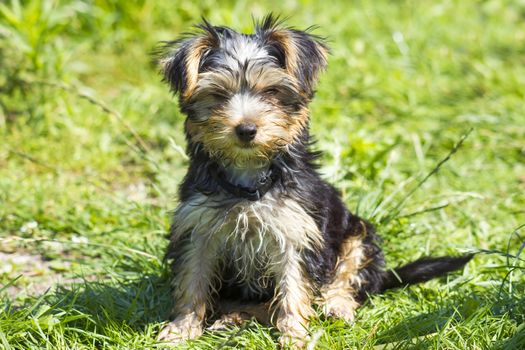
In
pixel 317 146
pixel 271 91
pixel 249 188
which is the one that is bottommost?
pixel 317 146

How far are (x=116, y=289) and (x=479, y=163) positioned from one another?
3.61 m

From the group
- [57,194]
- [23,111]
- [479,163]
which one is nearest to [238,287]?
[57,194]

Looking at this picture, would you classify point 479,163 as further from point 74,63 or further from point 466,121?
point 74,63

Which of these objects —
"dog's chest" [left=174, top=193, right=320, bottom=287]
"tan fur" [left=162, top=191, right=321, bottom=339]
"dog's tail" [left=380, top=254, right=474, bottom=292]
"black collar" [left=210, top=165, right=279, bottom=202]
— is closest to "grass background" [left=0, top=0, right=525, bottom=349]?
"dog's tail" [left=380, top=254, right=474, bottom=292]

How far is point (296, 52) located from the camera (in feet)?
13.3

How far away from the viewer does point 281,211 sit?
4109mm

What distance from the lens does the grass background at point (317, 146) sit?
4227mm

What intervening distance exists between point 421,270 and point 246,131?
1520 millimetres

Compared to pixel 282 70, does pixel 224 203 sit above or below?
below

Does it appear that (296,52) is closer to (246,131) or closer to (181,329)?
(246,131)

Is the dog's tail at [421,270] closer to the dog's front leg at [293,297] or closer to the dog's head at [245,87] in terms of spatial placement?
the dog's front leg at [293,297]

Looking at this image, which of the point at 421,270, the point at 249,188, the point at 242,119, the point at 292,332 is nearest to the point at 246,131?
the point at 242,119

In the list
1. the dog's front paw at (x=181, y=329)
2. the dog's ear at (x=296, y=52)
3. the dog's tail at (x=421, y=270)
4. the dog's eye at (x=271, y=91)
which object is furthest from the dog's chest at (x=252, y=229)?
the dog's tail at (x=421, y=270)

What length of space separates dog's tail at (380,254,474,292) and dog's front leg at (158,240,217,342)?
1130 mm
